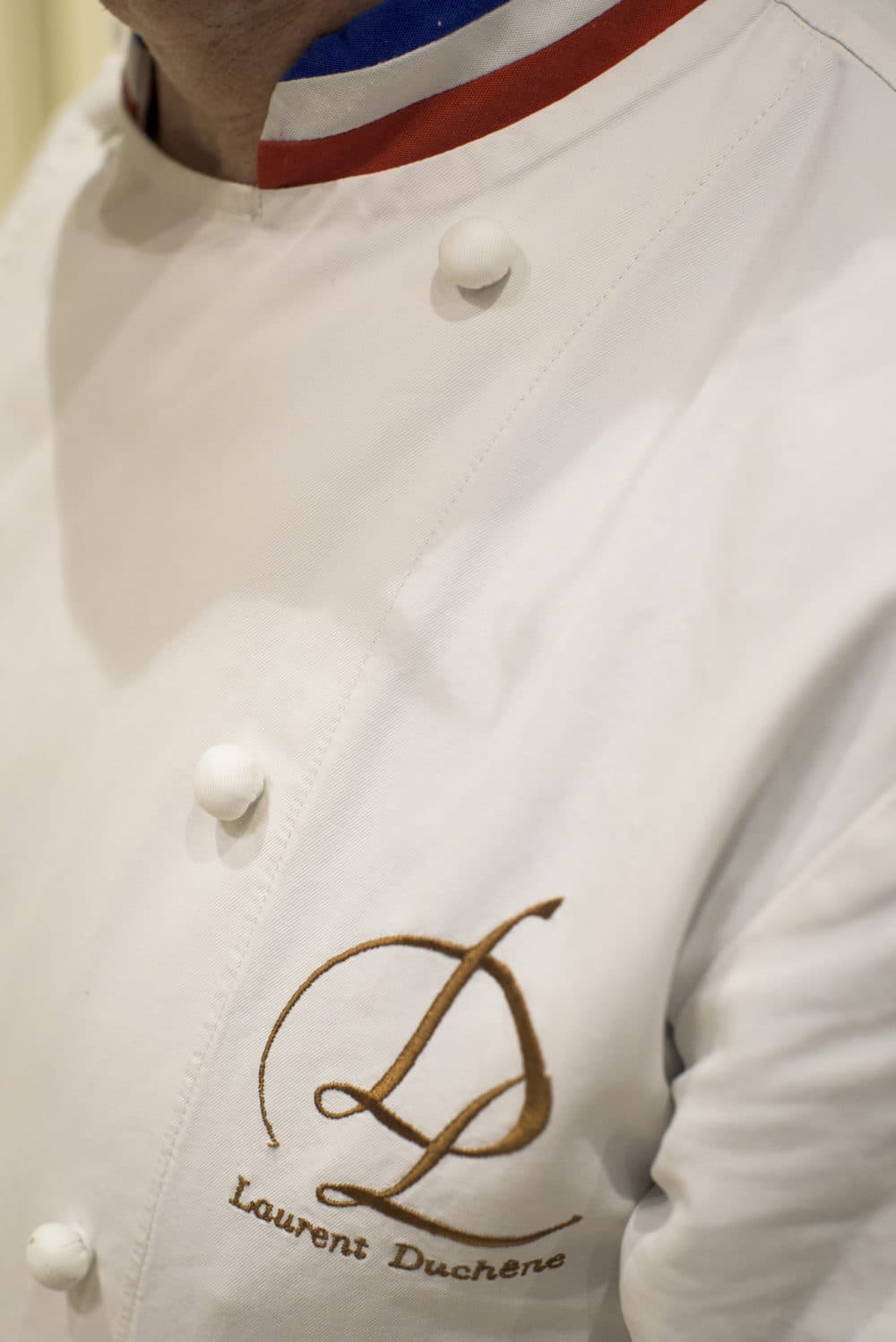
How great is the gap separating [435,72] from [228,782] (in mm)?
355

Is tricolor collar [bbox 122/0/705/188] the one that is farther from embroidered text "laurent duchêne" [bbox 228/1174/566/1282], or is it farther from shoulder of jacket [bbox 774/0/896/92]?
embroidered text "laurent duchêne" [bbox 228/1174/566/1282]

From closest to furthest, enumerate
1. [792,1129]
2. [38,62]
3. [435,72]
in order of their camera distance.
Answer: [792,1129] < [435,72] < [38,62]

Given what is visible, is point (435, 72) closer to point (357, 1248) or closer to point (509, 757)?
point (509, 757)

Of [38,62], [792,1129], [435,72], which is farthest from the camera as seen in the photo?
[38,62]

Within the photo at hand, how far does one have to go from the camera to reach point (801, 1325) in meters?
0.49

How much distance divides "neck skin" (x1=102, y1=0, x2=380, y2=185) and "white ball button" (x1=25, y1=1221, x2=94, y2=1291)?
0.56 metres

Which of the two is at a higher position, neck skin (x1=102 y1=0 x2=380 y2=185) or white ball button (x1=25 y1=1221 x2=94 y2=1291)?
neck skin (x1=102 y1=0 x2=380 y2=185)

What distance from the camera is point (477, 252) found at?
541mm

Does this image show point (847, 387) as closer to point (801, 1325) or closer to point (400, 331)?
point (400, 331)

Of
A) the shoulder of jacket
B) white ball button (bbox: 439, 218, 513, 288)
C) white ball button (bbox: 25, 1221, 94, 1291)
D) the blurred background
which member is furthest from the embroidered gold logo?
the blurred background

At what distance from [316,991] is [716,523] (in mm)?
262

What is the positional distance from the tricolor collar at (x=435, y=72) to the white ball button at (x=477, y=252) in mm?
64

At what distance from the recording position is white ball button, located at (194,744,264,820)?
517mm

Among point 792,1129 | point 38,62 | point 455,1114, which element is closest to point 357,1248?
point 455,1114
